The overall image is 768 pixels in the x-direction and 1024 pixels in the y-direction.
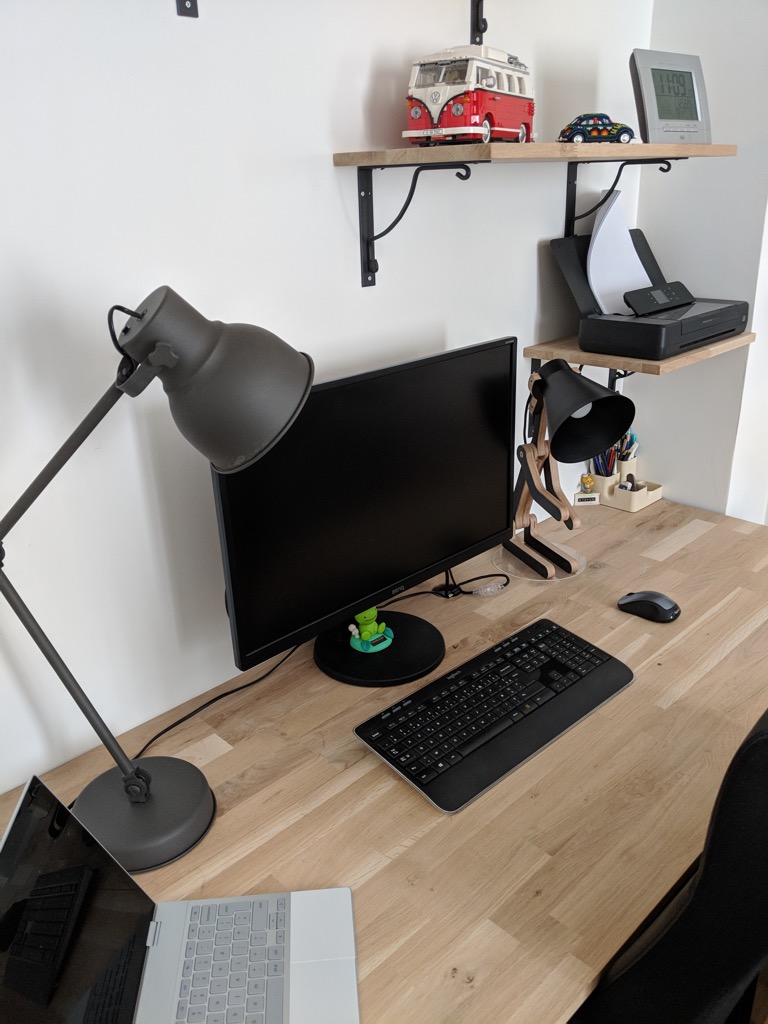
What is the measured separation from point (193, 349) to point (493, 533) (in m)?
0.82

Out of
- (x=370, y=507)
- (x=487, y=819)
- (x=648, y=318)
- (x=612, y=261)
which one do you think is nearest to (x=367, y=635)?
(x=370, y=507)

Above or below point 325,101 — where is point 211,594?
below

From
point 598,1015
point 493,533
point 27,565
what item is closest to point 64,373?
point 27,565

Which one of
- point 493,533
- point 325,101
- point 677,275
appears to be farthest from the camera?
point 677,275

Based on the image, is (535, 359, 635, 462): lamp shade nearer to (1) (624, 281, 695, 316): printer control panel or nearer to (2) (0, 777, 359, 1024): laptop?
(1) (624, 281, 695, 316): printer control panel

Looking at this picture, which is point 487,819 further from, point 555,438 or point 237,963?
point 555,438

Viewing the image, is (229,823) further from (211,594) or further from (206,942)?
(211,594)

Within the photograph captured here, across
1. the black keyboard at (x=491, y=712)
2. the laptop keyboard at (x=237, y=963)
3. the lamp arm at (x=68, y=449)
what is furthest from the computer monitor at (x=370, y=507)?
the laptop keyboard at (x=237, y=963)

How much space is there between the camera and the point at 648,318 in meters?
1.55

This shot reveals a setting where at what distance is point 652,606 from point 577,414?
0.37 metres

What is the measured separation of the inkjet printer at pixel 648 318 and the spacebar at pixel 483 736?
755 mm

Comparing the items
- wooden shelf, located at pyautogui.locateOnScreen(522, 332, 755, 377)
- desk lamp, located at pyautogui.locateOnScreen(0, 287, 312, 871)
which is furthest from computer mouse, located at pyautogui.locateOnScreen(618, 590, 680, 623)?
desk lamp, located at pyautogui.locateOnScreen(0, 287, 312, 871)

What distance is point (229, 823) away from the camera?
101 cm

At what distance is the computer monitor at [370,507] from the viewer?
3.55 feet
